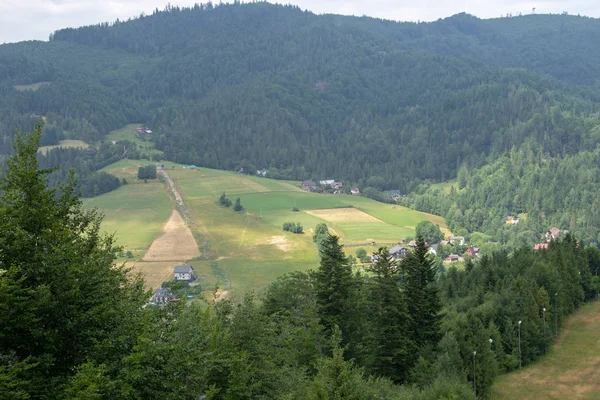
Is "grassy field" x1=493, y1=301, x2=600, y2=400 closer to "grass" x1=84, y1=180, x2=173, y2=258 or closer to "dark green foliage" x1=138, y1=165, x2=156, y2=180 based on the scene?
"grass" x1=84, y1=180, x2=173, y2=258

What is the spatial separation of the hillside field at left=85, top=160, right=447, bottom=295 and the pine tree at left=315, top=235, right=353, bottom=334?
4297cm

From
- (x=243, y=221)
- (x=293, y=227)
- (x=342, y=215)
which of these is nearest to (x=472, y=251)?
(x=342, y=215)

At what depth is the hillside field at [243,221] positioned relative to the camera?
93.9 meters

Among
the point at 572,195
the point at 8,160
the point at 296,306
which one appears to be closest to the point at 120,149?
the point at 572,195

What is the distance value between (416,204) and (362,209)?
26397mm

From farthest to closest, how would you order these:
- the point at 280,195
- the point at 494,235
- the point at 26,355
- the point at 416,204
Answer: the point at 416,204, the point at 280,195, the point at 494,235, the point at 26,355

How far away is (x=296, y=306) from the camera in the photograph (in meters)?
40.0

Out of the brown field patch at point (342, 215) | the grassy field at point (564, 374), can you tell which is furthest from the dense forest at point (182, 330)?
the brown field patch at point (342, 215)

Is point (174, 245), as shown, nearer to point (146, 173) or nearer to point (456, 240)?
point (146, 173)

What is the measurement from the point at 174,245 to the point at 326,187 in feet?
286

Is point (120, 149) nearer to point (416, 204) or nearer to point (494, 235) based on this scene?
point (416, 204)

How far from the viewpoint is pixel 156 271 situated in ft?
297

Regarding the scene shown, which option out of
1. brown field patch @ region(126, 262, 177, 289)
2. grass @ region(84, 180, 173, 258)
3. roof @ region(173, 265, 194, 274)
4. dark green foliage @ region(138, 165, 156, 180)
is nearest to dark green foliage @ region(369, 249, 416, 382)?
brown field patch @ region(126, 262, 177, 289)

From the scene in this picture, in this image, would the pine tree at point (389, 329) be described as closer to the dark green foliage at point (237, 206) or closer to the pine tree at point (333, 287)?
the pine tree at point (333, 287)
